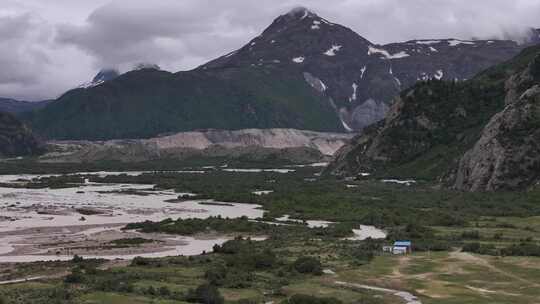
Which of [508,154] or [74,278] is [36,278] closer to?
[74,278]

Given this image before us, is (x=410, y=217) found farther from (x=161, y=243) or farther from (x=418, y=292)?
(x=418, y=292)

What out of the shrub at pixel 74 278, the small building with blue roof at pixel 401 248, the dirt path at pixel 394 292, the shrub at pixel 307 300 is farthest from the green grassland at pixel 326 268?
the small building with blue roof at pixel 401 248

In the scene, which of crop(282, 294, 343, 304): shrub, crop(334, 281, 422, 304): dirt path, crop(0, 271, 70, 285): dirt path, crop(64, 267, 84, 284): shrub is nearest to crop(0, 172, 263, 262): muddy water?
crop(0, 271, 70, 285): dirt path

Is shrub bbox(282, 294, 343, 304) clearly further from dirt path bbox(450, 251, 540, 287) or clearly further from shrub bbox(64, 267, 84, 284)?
dirt path bbox(450, 251, 540, 287)

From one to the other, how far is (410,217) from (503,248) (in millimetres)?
38063

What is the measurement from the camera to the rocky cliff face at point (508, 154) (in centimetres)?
16050

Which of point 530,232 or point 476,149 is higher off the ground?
point 476,149

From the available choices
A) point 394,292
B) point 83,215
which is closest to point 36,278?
point 394,292

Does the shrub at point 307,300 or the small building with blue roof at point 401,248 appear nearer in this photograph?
the shrub at point 307,300

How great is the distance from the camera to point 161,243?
93.1m

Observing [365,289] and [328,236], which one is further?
[328,236]

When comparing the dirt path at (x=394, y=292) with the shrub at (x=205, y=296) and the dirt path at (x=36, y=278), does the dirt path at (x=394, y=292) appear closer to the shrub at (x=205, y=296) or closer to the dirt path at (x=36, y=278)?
the shrub at (x=205, y=296)

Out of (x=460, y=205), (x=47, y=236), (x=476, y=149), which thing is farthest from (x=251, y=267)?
(x=476, y=149)

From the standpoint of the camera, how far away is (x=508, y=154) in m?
163
